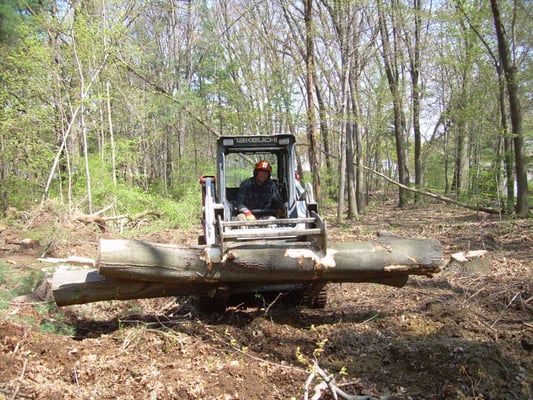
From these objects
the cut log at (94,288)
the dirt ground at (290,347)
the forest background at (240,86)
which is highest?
the forest background at (240,86)

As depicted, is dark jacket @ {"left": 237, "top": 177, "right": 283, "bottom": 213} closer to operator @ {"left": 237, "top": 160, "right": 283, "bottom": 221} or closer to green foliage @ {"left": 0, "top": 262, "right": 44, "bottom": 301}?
operator @ {"left": 237, "top": 160, "right": 283, "bottom": 221}

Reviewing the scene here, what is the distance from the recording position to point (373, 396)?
3.23 m

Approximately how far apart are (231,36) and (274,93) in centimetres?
608

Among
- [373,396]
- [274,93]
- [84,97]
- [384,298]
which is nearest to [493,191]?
[384,298]

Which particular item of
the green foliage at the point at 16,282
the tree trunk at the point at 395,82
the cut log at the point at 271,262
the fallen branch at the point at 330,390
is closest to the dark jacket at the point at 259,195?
the cut log at the point at 271,262

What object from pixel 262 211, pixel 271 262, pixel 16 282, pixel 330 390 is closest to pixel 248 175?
pixel 262 211

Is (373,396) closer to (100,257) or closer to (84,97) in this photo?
(100,257)

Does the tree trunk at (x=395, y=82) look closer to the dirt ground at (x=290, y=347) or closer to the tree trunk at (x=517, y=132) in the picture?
the tree trunk at (x=517, y=132)

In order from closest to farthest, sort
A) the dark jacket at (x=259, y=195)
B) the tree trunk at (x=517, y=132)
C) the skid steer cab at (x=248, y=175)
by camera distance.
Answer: the skid steer cab at (x=248, y=175) < the dark jacket at (x=259, y=195) < the tree trunk at (x=517, y=132)

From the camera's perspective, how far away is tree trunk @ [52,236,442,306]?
4328mm

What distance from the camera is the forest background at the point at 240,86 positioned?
540 inches

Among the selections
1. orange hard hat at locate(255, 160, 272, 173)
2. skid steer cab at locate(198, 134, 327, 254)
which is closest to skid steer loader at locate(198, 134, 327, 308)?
skid steer cab at locate(198, 134, 327, 254)

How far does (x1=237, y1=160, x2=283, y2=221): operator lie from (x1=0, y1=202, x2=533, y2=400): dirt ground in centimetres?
178

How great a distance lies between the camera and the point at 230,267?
4582mm
